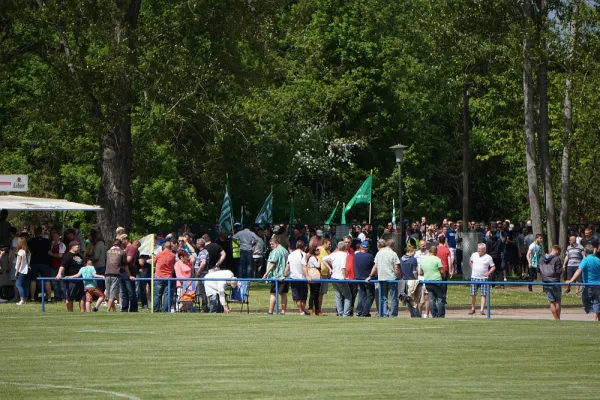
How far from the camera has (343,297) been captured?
2977 cm

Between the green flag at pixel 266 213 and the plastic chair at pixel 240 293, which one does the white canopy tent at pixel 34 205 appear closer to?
the plastic chair at pixel 240 293

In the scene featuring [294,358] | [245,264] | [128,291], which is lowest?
[294,358]

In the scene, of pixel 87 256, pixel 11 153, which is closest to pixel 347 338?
pixel 87 256

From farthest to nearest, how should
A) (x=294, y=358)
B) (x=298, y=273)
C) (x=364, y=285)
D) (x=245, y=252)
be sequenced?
1. (x=245, y=252)
2. (x=298, y=273)
3. (x=364, y=285)
4. (x=294, y=358)

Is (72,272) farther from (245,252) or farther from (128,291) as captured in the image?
(245,252)

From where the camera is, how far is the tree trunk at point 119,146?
38156 mm

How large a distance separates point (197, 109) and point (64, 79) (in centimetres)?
451

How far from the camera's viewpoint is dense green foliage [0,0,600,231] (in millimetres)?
38844

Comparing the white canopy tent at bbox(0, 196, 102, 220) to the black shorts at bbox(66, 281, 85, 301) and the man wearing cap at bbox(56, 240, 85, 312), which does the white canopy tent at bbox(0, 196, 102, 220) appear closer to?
the man wearing cap at bbox(56, 240, 85, 312)

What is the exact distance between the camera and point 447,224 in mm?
48625

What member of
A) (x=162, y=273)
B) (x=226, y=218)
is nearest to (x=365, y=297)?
(x=162, y=273)

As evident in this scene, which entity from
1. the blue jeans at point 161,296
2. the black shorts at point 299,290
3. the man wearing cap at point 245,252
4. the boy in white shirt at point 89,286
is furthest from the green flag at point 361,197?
the boy in white shirt at point 89,286

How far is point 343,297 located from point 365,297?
62 cm

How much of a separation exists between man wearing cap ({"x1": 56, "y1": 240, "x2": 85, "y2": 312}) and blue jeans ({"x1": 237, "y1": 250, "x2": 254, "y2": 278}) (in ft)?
24.4
